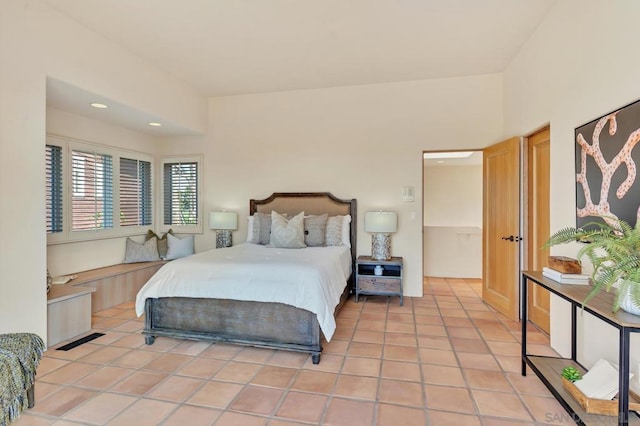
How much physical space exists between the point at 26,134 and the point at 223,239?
2.81 meters

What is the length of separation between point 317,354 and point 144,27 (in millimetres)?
3538

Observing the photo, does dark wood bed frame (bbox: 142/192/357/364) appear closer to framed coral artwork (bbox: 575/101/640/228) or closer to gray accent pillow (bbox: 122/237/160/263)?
gray accent pillow (bbox: 122/237/160/263)

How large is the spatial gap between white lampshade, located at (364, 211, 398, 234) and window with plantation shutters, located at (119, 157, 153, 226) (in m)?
3.66

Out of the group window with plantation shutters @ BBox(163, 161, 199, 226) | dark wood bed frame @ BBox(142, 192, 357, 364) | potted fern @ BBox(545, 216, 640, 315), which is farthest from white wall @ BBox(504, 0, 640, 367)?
window with plantation shutters @ BBox(163, 161, 199, 226)

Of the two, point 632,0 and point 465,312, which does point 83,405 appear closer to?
point 465,312

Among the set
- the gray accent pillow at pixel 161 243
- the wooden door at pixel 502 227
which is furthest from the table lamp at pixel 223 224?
the wooden door at pixel 502 227

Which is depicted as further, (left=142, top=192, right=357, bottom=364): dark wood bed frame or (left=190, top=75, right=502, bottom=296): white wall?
(left=190, top=75, right=502, bottom=296): white wall

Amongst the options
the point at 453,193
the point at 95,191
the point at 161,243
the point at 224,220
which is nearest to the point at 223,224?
the point at 224,220

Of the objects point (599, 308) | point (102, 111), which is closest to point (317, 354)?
point (599, 308)

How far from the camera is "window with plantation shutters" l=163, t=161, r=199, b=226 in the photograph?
5.51m

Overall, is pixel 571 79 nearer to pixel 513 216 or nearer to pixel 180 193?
pixel 513 216

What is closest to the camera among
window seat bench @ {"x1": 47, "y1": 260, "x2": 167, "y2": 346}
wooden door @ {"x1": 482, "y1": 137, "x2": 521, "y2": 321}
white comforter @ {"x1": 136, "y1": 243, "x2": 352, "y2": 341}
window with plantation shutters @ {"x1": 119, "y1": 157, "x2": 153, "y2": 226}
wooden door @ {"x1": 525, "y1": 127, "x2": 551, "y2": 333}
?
white comforter @ {"x1": 136, "y1": 243, "x2": 352, "y2": 341}

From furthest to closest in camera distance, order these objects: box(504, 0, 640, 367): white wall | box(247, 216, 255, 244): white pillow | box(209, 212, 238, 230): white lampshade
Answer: box(209, 212, 238, 230): white lampshade → box(247, 216, 255, 244): white pillow → box(504, 0, 640, 367): white wall

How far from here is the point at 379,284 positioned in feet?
14.5
